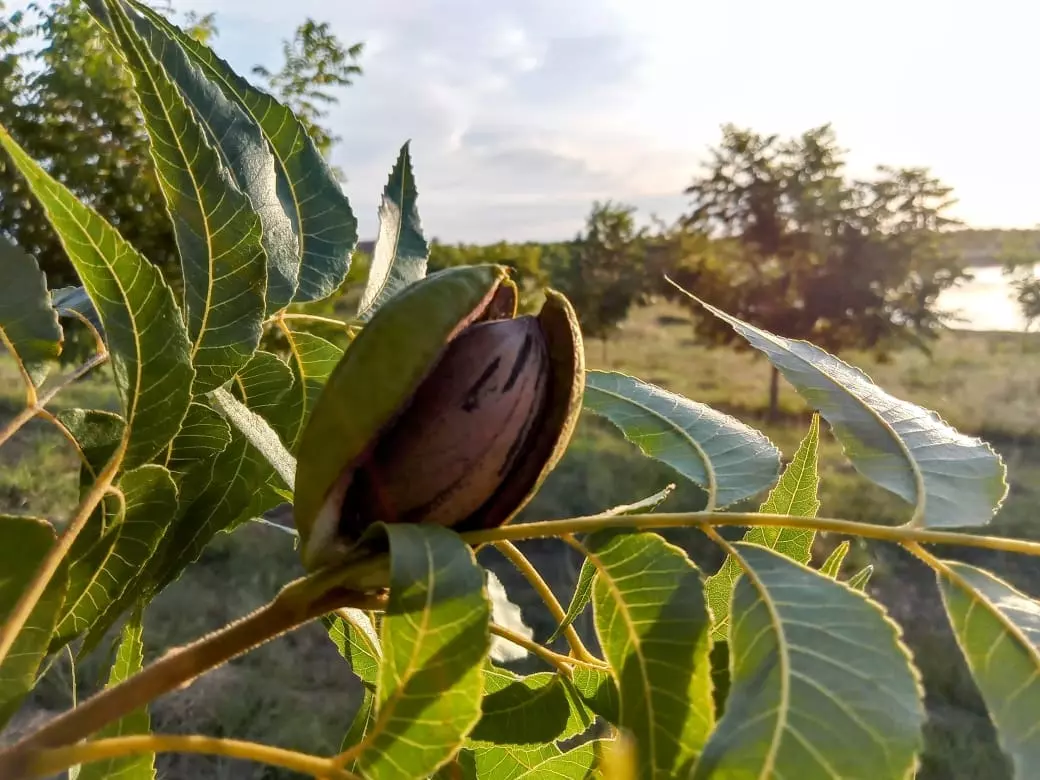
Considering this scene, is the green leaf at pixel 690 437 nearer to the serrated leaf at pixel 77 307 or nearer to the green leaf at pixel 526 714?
the green leaf at pixel 526 714

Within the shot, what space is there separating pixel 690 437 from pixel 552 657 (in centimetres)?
14

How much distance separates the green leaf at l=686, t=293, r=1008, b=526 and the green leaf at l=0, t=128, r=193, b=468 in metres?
0.25

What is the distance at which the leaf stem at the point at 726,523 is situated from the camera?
320 mm

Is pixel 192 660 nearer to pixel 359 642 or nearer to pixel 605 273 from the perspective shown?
pixel 359 642

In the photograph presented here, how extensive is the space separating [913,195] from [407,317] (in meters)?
6.22

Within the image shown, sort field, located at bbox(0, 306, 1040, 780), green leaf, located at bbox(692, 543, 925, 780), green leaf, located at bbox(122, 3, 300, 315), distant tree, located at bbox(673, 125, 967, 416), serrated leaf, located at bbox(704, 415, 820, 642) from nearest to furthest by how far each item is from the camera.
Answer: green leaf, located at bbox(692, 543, 925, 780) → green leaf, located at bbox(122, 3, 300, 315) → serrated leaf, located at bbox(704, 415, 820, 642) → field, located at bbox(0, 306, 1040, 780) → distant tree, located at bbox(673, 125, 967, 416)

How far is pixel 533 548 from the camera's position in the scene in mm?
3621

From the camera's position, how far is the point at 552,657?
0.45 metres

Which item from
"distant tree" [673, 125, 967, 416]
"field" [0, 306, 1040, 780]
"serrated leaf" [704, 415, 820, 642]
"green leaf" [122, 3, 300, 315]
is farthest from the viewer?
"distant tree" [673, 125, 967, 416]

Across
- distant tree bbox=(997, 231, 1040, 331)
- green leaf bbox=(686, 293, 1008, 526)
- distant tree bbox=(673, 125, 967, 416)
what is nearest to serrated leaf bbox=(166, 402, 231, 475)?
green leaf bbox=(686, 293, 1008, 526)

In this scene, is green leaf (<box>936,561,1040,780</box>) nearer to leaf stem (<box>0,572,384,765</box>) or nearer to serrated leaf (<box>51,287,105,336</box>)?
leaf stem (<box>0,572,384,765</box>)

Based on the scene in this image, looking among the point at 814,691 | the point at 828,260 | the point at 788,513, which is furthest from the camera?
the point at 828,260

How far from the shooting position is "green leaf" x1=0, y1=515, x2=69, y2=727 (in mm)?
349

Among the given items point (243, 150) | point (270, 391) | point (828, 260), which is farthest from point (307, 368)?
point (828, 260)
